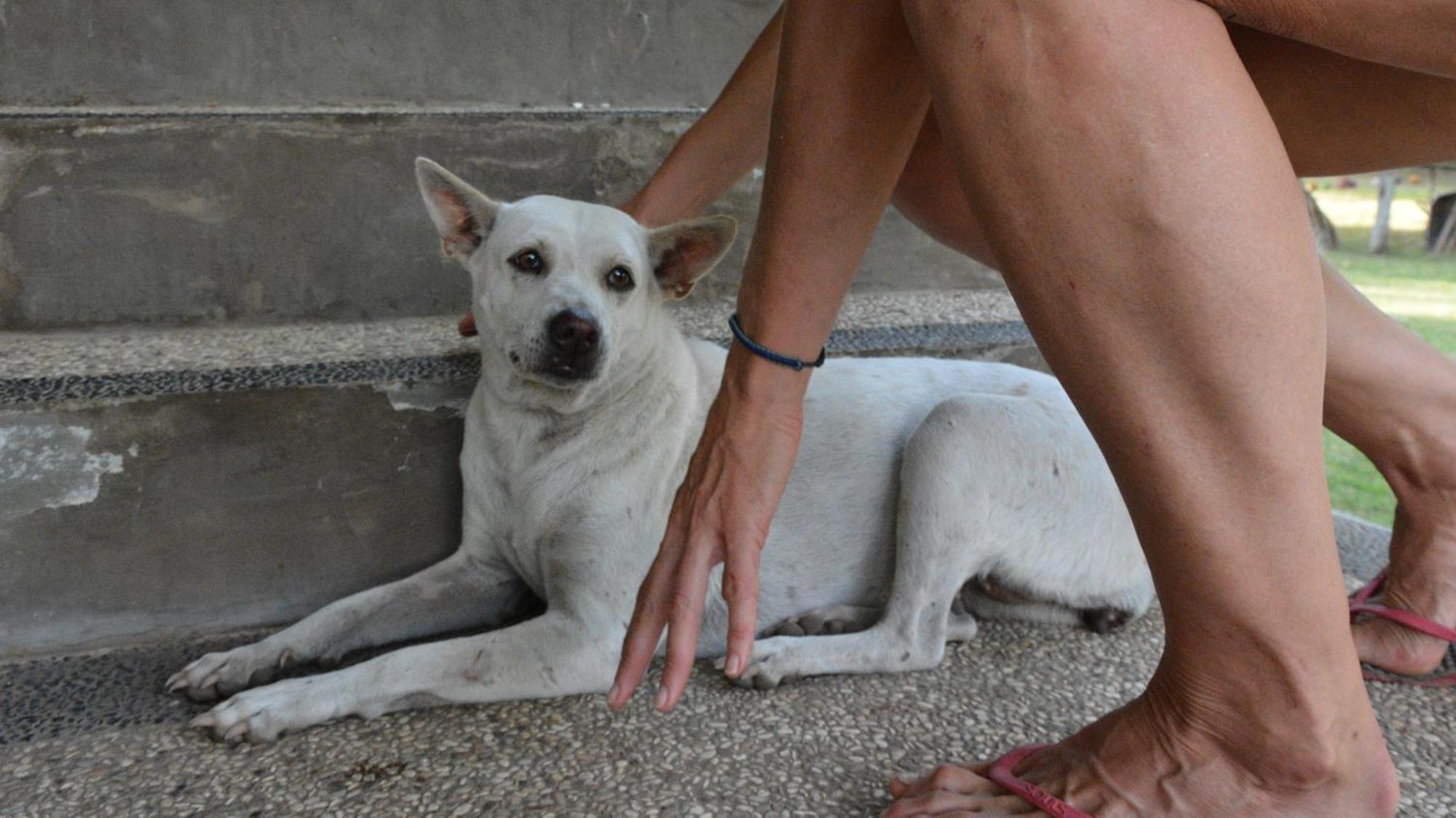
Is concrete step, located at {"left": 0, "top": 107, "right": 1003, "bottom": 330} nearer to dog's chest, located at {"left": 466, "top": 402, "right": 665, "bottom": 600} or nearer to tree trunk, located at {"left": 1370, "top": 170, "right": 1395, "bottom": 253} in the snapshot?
dog's chest, located at {"left": 466, "top": 402, "right": 665, "bottom": 600}

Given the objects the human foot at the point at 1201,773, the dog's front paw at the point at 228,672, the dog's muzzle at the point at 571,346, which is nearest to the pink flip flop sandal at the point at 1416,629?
the human foot at the point at 1201,773

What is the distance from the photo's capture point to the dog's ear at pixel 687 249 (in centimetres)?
214

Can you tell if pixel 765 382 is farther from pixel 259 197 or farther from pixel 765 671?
pixel 259 197

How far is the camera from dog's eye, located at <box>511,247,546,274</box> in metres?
2.09

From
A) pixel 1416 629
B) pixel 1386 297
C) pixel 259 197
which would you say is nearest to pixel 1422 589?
pixel 1416 629

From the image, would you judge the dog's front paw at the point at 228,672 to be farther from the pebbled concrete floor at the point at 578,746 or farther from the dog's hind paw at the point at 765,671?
the dog's hind paw at the point at 765,671

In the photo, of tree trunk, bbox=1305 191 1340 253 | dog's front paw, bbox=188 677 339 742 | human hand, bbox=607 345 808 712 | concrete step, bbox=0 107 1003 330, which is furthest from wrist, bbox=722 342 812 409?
tree trunk, bbox=1305 191 1340 253

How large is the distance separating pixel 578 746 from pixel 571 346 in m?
0.67

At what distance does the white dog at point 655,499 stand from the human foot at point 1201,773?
2.30ft

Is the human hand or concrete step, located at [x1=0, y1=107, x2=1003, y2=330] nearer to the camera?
the human hand

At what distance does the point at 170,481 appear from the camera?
210 centimetres

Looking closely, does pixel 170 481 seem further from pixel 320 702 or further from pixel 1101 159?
pixel 1101 159

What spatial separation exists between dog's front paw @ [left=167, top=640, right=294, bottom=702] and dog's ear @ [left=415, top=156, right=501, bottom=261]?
0.80 metres

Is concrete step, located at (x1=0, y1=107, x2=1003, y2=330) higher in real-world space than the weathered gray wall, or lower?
higher
